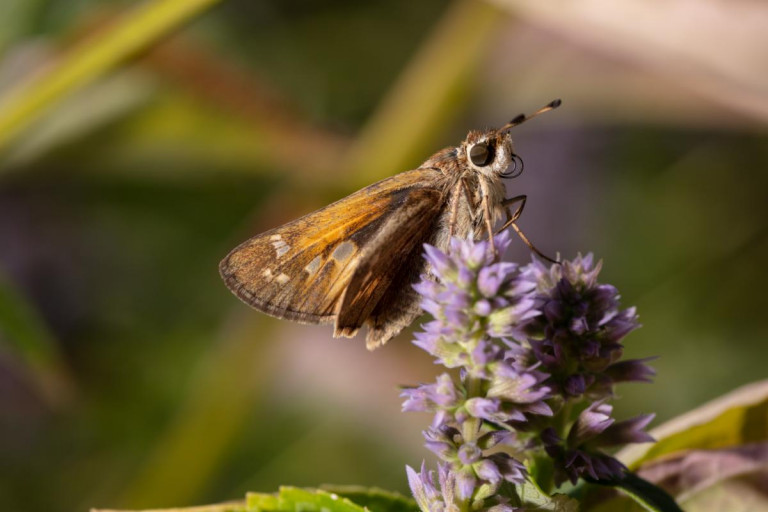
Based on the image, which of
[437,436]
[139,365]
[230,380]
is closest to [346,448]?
[230,380]

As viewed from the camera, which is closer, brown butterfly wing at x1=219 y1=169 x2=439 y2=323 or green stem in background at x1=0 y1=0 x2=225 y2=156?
brown butterfly wing at x1=219 y1=169 x2=439 y2=323

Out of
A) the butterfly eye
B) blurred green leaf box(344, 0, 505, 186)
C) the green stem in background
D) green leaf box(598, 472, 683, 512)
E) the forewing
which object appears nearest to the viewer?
green leaf box(598, 472, 683, 512)

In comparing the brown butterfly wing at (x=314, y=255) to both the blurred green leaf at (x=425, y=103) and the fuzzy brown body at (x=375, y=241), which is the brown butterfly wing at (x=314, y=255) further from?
the blurred green leaf at (x=425, y=103)

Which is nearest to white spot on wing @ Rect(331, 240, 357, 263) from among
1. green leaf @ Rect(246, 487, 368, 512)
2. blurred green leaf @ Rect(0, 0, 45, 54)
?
green leaf @ Rect(246, 487, 368, 512)

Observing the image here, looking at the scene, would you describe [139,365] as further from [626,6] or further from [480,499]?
[480,499]

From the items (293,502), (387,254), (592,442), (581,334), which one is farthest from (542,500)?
(387,254)

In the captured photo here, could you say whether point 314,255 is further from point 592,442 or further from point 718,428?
point 718,428

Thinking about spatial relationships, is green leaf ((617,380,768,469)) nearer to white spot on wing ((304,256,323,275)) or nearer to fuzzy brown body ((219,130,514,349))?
fuzzy brown body ((219,130,514,349))
